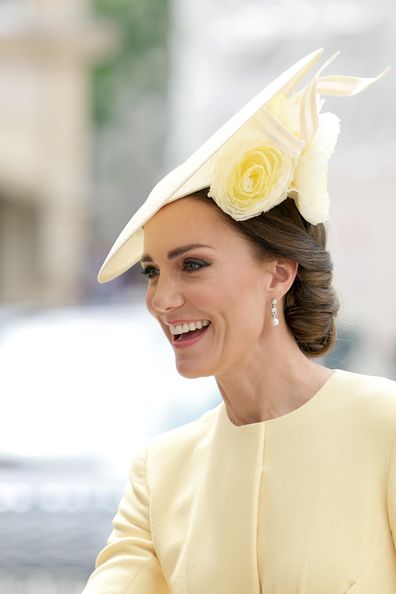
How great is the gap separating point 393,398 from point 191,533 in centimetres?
40

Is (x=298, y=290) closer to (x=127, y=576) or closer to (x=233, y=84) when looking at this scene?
(x=127, y=576)

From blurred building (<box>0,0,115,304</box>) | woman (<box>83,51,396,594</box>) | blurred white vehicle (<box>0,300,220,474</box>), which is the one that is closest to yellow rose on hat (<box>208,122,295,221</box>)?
woman (<box>83,51,396,594</box>)

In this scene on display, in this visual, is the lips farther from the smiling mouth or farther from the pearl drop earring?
the pearl drop earring

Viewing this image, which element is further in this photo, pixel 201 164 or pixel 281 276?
pixel 281 276

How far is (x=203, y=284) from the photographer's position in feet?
8.21

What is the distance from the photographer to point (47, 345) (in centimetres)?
623

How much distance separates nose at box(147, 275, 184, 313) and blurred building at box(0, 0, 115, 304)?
1818 cm

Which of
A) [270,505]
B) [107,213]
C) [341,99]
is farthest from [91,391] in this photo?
[107,213]

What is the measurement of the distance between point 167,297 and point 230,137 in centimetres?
28

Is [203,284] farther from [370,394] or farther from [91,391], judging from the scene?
[91,391]

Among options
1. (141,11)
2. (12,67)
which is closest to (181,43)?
(12,67)

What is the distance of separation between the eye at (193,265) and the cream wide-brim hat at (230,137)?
0.10m

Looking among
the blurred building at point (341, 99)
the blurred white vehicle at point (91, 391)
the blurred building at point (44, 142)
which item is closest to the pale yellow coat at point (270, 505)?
the blurred white vehicle at point (91, 391)

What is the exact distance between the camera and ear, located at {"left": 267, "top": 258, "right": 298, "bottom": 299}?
2557 millimetres
